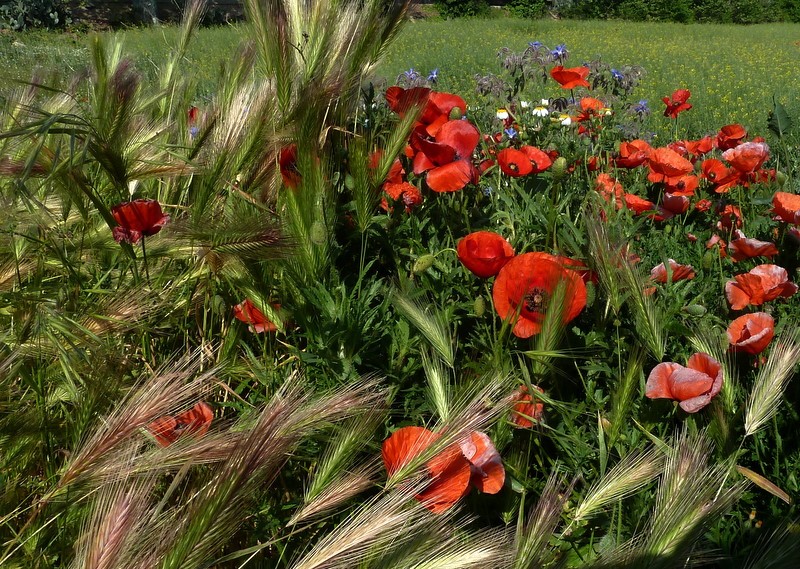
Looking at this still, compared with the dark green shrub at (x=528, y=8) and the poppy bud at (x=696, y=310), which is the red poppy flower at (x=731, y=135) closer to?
the poppy bud at (x=696, y=310)

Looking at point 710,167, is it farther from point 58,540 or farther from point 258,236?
point 58,540

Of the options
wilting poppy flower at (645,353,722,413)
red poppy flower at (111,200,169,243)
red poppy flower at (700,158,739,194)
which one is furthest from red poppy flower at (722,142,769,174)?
red poppy flower at (111,200,169,243)

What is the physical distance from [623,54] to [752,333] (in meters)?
10.6

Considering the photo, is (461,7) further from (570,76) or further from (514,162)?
(514,162)

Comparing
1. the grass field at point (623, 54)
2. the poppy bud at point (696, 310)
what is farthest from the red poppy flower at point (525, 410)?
the grass field at point (623, 54)

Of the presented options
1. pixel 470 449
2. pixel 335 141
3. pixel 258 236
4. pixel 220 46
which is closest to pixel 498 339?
pixel 470 449

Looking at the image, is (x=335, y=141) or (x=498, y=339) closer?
→ (x=498, y=339)

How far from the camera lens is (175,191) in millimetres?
1619

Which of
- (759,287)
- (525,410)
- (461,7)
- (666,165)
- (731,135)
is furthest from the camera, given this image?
(461,7)

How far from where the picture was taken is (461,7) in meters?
20.8

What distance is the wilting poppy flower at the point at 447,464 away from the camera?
0.95 m

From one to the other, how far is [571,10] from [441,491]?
21687 mm

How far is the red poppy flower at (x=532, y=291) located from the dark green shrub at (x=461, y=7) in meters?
Answer: 20.6

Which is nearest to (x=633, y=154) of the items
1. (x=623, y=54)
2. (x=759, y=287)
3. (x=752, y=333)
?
(x=759, y=287)
